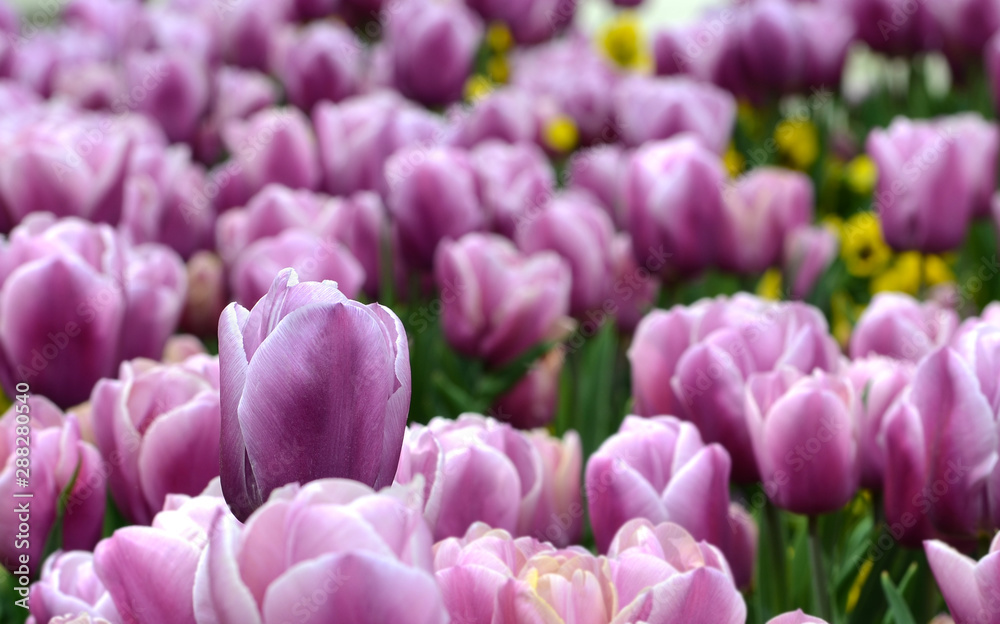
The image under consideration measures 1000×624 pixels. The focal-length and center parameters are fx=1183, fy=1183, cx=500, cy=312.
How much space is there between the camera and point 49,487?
79 centimetres

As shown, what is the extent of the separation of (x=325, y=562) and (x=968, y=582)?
38 cm

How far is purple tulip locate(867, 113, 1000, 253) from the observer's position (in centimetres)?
154

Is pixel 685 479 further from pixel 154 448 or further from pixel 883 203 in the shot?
pixel 883 203

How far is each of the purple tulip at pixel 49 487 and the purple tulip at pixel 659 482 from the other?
337 mm

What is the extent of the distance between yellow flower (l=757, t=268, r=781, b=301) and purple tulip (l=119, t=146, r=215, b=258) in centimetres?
80

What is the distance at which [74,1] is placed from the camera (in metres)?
2.92

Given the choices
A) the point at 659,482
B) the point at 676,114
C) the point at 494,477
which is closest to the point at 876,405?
the point at 659,482

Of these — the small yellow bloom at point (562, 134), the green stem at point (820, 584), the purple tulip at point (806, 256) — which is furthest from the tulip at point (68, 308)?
the small yellow bloom at point (562, 134)

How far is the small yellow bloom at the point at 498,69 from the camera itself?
9.62 ft

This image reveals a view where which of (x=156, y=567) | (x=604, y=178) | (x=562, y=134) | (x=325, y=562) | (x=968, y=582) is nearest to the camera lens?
(x=325, y=562)

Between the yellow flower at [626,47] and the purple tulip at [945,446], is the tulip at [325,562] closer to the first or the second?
the purple tulip at [945,446]

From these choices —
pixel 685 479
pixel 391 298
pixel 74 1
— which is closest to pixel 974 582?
pixel 685 479

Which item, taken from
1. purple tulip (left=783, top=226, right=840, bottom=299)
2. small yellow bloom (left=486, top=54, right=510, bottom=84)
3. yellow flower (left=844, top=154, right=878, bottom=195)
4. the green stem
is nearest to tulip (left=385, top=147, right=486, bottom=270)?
purple tulip (left=783, top=226, right=840, bottom=299)

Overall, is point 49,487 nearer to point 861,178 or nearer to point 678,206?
point 678,206
